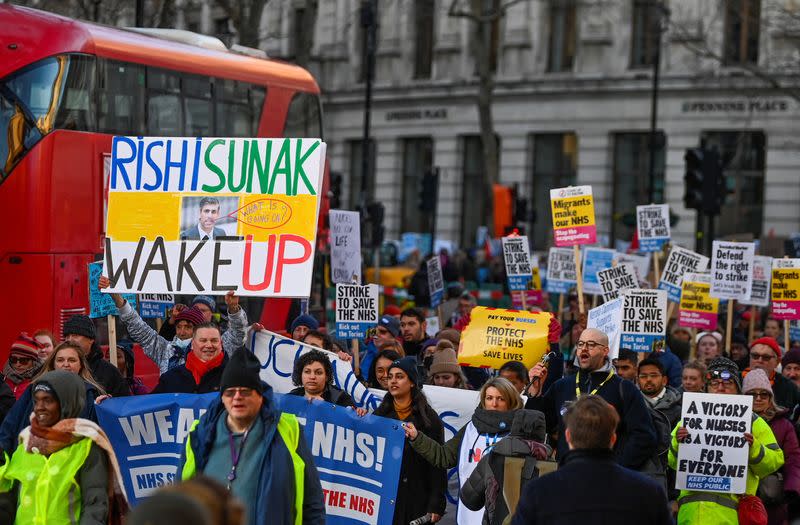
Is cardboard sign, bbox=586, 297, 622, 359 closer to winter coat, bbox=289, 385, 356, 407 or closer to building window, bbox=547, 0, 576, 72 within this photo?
winter coat, bbox=289, 385, 356, 407

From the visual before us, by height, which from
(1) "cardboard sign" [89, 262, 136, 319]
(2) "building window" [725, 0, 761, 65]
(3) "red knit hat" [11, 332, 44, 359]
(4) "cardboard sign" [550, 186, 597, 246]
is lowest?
(3) "red knit hat" [11, 332, 44, 359]

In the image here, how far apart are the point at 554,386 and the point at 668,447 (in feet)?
2.52

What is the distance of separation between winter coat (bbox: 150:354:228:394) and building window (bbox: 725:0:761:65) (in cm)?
3124

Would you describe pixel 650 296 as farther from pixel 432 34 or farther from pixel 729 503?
pixel 432 34

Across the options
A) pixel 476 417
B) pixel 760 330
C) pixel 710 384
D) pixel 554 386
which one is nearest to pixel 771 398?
pixel 710 384

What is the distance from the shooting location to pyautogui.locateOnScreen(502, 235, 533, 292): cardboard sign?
17.0 metres

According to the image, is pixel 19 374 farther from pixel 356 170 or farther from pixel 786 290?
pixel 356 170

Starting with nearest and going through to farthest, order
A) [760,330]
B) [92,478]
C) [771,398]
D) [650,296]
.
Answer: [92,478] → [771,398] → [650,296] → [760,330]

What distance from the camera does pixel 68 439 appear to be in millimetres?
6473

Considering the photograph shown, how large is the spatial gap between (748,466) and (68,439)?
4.33 metres

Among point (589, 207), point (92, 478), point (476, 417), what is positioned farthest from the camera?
point (589, 207)

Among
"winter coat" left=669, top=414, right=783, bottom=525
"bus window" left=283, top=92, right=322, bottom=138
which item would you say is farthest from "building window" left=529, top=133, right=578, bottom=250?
"winter coat" left=669, top=414, right=783, bottom=525

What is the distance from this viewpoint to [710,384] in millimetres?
9242

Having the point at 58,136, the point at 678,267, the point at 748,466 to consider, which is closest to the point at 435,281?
the point at 678,267
